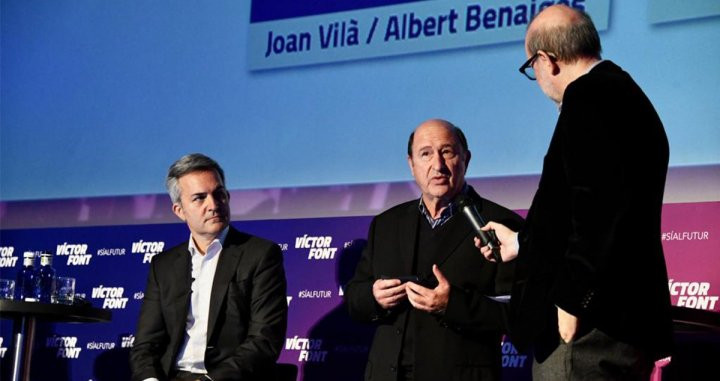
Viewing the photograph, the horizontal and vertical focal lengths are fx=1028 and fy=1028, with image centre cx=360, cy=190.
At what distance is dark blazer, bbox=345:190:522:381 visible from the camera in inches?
145

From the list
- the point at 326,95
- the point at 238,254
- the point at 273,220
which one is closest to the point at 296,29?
the point at 326,95

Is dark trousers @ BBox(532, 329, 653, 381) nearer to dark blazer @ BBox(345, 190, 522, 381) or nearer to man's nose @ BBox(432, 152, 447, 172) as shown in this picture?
Result: dark blazer @ BBox(345, 190, 522, 381)

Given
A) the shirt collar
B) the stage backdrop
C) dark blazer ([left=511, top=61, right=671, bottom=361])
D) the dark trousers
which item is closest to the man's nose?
the stage backdrop

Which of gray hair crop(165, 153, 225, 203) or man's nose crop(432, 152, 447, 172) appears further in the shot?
gray hair crop(165, 153, 225, 203)

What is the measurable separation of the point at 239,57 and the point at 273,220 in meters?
0.98

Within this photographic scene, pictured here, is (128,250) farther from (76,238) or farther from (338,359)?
(338,359)

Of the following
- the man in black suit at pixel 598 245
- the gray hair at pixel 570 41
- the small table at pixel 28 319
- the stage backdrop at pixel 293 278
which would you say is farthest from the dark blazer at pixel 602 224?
the small table at pixel 28 319

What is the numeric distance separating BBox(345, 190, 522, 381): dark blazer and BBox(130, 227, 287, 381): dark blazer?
443 millimetres

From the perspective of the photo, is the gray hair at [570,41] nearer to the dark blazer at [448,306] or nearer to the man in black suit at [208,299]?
the dark blazer at [448,306]

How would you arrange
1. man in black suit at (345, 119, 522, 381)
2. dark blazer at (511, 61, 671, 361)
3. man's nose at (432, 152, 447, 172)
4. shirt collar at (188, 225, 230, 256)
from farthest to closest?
shirt collar at (188, 225, 230, 256), man's nose at (432, 152, 447, 172), man in black suit at (345, 119, 522, 381), dark blazer at (511, 61, 671, 361)

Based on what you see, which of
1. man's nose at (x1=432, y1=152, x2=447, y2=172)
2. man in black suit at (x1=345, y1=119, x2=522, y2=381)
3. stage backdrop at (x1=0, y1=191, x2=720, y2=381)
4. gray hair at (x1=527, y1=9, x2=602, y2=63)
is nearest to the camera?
gray hair at (x1=527, y1=9, x2=602, y2=63)

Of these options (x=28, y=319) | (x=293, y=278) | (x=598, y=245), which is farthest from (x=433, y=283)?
(x=28, y=319)

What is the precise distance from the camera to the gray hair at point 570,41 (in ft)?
A: 9.11

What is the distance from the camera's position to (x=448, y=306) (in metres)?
3.65
